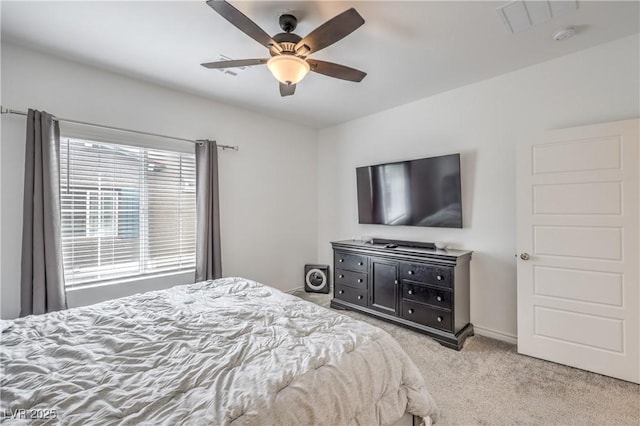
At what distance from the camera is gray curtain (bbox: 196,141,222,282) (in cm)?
329

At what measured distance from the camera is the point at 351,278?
3691 millimetres

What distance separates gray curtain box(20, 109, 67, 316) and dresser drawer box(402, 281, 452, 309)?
320 cm

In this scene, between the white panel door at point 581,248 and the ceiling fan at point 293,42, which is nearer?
the ceiling fan at point 293,42

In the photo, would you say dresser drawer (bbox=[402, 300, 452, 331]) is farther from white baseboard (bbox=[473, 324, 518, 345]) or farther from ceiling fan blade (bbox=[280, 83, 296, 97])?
ceiling fan blade (bbox=[280, 83, 296, 97])

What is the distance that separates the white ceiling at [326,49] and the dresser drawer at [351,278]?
7.24 ft

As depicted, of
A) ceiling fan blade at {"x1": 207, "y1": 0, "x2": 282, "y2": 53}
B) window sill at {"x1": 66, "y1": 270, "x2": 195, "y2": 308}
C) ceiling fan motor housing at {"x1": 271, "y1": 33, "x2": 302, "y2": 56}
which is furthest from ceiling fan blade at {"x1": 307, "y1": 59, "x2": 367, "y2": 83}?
window sill at {"x1": 66, "y1": 270, "x2": 195, "y2": 308}

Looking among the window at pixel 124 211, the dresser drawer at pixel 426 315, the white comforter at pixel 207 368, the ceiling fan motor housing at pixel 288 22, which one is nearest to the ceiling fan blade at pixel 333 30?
the ceiling fan motor housing at pixel 288 22

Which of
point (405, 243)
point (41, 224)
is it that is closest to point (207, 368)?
point (41, 224)

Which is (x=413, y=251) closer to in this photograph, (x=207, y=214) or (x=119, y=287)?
(x=207, y=214)

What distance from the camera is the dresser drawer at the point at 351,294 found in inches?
140

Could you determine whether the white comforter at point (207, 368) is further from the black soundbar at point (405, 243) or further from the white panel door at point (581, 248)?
the black soundbar at point (405, 243)

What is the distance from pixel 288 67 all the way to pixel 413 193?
7.26 feet

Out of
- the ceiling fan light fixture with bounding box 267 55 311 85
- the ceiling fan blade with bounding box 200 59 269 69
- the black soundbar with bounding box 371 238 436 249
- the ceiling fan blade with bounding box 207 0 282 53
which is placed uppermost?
the ceiling fan blade with bounding box 207 0 282 53

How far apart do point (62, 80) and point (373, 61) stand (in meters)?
2.80
